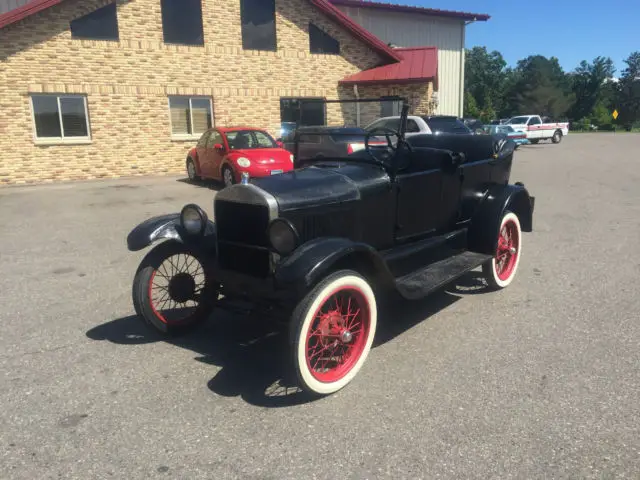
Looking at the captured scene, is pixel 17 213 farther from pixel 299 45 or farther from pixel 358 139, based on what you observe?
pixel 299 45

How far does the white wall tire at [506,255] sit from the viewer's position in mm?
5036

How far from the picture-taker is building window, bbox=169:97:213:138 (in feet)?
52.2

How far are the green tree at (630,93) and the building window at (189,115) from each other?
6387cm

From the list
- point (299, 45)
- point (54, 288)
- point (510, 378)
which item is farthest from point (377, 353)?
point (299, 45)

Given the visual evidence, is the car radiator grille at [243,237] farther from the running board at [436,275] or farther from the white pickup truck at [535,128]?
the white pickup truck at [535,128]

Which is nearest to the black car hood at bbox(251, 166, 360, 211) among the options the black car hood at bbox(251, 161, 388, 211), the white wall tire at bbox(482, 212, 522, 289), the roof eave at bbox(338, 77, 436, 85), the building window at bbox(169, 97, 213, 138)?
the black car hood at bbox(251, 161, 388, 211)

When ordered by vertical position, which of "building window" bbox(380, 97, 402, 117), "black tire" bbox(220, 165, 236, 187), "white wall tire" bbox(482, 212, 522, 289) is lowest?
"white wall tire" bbox(482, 212, 522, 289)

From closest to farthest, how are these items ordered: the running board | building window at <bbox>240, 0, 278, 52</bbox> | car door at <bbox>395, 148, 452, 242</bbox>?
1. the running board
2. car door at <bbox>395, 148, 452, 242</bbox>
3. building window at <bbox>240, 0, 278, 52</bbox>

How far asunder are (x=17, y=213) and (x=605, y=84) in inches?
3567

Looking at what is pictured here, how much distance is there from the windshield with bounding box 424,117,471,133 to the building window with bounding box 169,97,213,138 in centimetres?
693

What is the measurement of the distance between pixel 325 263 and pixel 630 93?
95.9 metres

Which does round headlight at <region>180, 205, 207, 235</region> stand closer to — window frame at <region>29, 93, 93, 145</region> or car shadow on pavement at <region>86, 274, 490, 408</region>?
car shadow on pavement at <region>86, 274, 490, 408</region>

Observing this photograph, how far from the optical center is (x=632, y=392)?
10.3 ft

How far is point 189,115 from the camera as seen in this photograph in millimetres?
16125
